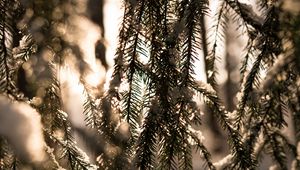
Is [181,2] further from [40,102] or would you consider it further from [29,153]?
[29,153]

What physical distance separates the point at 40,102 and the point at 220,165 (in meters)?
0.72

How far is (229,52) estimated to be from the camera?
26.7 ft

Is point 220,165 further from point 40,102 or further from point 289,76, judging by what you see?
point 40,102

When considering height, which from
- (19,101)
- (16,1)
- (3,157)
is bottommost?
(3,157)

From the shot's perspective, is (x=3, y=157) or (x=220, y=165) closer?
(x=3, y=157)

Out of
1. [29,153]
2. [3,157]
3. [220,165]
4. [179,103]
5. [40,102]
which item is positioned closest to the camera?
[29,153]

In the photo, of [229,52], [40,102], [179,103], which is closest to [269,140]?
[179,103]

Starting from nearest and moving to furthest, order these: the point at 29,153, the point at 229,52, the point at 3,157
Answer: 1. the point at 29,153
2. the point at 3,157
3. the point at 229,52

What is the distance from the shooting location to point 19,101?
3.70 feet

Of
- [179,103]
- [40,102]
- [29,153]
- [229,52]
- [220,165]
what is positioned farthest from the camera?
[229,52]

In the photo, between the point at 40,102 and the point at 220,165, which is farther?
the point at 220,165

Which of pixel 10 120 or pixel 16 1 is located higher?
pixel 16 1

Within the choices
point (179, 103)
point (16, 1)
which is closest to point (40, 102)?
point (16, 1)

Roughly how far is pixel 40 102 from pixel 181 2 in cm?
57
